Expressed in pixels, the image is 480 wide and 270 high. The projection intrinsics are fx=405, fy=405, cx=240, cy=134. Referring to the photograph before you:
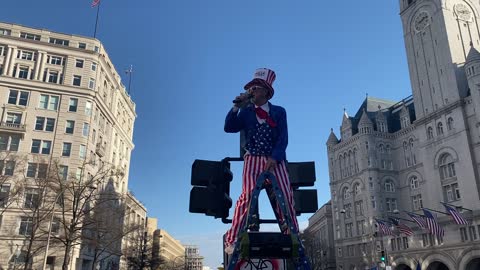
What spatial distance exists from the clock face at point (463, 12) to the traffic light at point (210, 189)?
71.0 metres

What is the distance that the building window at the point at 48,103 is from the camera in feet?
176

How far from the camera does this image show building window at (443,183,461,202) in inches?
2269

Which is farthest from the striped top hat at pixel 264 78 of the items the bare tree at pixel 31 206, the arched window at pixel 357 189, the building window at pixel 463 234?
the arched window at pixel 357 189

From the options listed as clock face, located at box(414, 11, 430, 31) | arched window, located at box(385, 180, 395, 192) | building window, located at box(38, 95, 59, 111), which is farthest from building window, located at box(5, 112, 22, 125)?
clock face, located at box(414, 11, 430, 31)

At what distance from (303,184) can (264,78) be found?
2.29 meters

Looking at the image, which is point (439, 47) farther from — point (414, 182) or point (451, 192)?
point (414, 182)

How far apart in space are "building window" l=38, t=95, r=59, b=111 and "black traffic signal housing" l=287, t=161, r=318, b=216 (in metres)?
53.4

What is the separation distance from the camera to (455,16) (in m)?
64.5

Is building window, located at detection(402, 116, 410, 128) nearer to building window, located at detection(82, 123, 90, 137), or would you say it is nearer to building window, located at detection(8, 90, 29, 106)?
building window, located at detection(82, 123, 90, 137)

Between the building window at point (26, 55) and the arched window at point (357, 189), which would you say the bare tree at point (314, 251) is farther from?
the building window at point (26, 55)

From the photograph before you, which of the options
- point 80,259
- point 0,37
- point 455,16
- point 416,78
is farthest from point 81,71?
point 455,16

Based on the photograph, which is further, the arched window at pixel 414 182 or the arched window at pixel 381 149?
the arched window at pixel 381 149

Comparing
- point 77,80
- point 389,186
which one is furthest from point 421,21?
point 77,80

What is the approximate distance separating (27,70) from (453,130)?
199 ft
